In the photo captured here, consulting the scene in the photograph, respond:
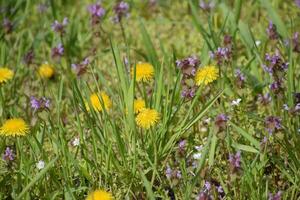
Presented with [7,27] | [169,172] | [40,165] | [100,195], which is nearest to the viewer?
[100,195]

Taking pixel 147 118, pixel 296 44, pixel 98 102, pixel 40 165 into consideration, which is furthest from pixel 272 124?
pixel 40 165

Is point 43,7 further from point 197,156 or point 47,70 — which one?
point 197,156

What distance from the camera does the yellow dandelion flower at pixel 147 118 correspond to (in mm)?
2035

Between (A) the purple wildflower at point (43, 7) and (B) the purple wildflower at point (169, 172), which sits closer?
(B) the purple wildflower at point (169, 172)

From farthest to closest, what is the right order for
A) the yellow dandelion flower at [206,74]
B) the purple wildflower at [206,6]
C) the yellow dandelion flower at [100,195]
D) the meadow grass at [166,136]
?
the purple wildflower at [206,6], the yellow dandelion flower at [206,74], the meadow grass at [166,136], the yellow dandelion flower at [100,195]

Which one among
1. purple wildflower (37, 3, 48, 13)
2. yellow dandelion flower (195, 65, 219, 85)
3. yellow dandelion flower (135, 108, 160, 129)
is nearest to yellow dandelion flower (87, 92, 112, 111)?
yellow dandelion flower (135, 108, 160, 129)

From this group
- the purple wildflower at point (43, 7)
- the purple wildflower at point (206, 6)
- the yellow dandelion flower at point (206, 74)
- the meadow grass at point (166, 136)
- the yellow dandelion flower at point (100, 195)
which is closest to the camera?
the yellow dandelion flower at point (100, 195)

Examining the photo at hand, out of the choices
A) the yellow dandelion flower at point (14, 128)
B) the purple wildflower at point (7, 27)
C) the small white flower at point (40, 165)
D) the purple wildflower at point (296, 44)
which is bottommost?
the small white flower at point (40, 165)

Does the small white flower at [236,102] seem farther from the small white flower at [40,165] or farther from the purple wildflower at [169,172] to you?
the small white flower at [40,165]

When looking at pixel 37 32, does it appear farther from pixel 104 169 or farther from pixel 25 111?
pixel 104 169

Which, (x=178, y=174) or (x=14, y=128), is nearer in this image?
(x=178, y=174)

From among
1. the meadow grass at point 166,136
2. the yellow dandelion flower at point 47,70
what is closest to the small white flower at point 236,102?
the meadow grass at point 166,136

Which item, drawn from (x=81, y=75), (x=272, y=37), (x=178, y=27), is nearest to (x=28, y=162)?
(x=81, y=75)

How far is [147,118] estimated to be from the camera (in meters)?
2.05
